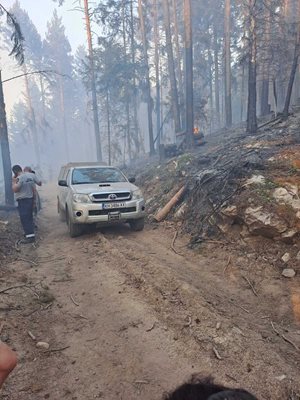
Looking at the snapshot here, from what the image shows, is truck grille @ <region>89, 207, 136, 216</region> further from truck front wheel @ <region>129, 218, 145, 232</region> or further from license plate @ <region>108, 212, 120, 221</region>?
truck front wheel @ <region>129, 218, 145, 232</region>

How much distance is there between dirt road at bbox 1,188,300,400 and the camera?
3.45 meters

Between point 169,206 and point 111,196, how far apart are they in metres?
2.16

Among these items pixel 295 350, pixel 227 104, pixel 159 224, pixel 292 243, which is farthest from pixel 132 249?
pixel 227 104

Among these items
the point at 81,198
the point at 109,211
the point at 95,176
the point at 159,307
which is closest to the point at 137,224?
the point at 109,211

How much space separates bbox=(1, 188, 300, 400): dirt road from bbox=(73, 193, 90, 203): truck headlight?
1.78m

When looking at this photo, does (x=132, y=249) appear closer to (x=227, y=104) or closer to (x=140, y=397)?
(x=140, y=397)

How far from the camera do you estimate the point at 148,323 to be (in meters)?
4.55

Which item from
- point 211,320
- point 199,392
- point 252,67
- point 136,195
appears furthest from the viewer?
point 252,67

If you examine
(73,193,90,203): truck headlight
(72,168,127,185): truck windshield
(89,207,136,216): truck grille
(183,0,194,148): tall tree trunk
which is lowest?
(89,207,136,216): truck grille

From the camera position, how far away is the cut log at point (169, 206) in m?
10.4

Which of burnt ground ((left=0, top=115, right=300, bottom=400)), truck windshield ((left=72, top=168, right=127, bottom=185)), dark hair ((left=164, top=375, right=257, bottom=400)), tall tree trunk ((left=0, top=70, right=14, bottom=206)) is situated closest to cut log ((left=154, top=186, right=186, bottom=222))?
burnt ground ((left=0, top=115, right=300, bottom=400))

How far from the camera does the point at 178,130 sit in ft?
75.3

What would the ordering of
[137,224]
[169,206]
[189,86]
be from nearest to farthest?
1. [137,224]
2. [169,206]
3. [189,86]

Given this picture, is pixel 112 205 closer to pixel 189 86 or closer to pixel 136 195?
pixel 136 195
